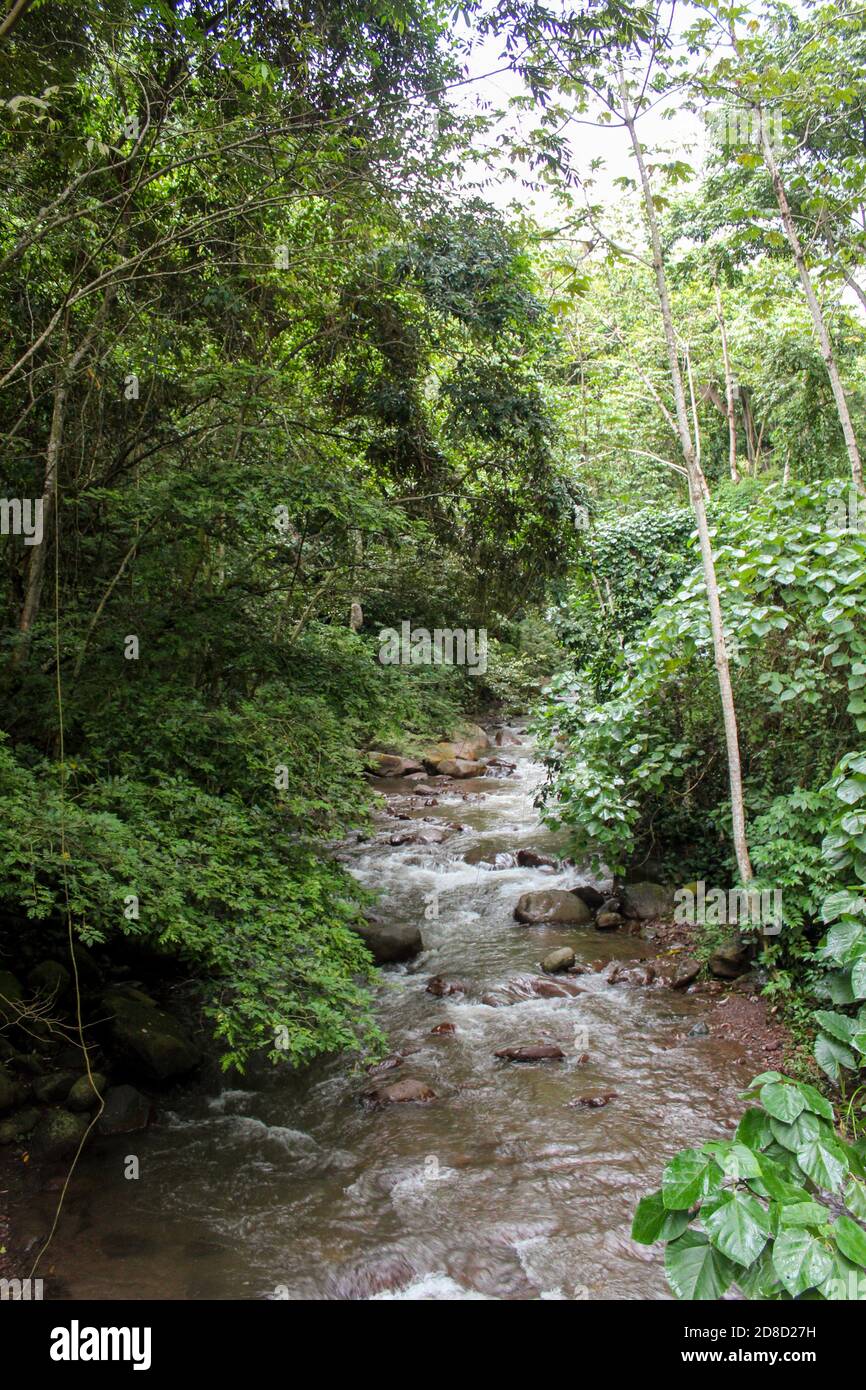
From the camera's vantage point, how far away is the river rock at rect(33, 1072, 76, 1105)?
500 cm

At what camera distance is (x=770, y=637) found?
6527 millimetres

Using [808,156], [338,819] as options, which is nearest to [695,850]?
[338,819]

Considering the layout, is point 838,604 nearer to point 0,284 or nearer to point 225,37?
point 225,37

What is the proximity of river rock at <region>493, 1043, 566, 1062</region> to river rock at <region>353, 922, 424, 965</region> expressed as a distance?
177cm

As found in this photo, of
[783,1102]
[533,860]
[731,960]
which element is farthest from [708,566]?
[533,860]

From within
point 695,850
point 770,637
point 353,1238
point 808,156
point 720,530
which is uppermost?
point 808,156

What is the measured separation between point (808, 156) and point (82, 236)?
833 cm

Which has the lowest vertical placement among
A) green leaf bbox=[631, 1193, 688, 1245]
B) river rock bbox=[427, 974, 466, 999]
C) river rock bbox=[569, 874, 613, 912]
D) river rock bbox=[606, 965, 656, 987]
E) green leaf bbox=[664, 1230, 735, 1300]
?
river rock bbox=[427, 974, 466, 999]

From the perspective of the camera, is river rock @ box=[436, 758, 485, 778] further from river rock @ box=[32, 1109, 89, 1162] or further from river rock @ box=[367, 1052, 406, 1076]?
river rock @ box=[32, 1109, 89, 1162]

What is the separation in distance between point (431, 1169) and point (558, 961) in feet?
8.98

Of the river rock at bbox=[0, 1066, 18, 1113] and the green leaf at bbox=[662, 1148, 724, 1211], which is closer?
the green leaf at bbox=[662, 1148, 724, 1211]

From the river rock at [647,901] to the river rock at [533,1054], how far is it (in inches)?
88.0

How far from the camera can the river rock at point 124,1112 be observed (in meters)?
4.99

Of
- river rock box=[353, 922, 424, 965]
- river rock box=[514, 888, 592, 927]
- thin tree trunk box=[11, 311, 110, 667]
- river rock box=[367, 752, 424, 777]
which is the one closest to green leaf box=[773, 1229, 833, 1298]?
thin tree trunk box=[11, 311, 110, 667]
